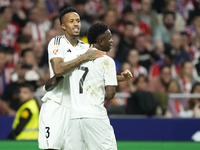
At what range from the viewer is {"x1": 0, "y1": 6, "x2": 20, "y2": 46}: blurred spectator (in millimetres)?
11126

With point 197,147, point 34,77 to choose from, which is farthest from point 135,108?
point 34,77

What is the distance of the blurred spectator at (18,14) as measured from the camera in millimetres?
11562

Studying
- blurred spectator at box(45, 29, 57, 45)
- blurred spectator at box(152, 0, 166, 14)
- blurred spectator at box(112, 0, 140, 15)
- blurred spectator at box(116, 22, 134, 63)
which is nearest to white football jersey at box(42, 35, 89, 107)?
blurred spectator at box(45, 29, 57, 45)

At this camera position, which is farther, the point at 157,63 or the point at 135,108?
the point at 157,63

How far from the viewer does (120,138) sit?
9.46 m

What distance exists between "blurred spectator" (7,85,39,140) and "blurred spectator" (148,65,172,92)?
3.00 metres

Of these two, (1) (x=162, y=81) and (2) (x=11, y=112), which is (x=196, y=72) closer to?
(1) (x=162, y=81)

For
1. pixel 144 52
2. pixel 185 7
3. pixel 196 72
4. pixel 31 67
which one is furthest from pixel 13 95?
pixel 185 7

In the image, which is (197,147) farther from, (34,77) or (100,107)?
(100,107)

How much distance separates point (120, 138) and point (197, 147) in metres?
1.70

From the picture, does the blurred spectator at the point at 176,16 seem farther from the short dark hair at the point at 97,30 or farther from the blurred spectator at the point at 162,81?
the short dark hair at the point at 97,30

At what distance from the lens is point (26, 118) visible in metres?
8.11

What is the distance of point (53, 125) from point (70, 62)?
1015 millimetres

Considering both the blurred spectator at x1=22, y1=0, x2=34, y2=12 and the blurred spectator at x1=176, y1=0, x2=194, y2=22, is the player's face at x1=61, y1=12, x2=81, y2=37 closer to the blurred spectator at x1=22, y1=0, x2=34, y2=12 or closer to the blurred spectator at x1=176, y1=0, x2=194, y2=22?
the blurred spectator at x1=22, y1=0, x2=34, y2=12
